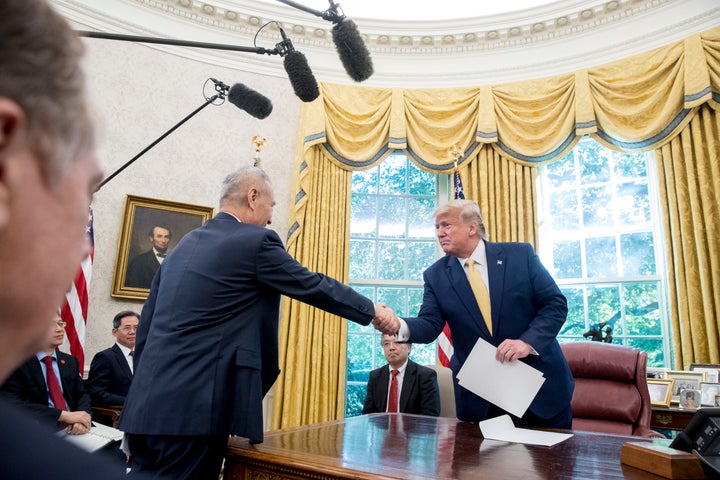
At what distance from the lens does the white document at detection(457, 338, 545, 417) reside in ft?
6.52

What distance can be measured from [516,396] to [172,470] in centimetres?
129

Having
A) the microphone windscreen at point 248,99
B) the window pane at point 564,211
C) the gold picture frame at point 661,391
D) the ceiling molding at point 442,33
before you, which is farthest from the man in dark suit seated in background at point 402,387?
the ceiling molding at point 442,33

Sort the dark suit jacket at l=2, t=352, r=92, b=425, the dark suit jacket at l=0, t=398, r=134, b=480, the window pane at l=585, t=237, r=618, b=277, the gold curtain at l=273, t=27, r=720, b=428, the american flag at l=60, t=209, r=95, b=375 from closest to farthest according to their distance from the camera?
the dark suit jacket at l=0, t=398, r=134, b=480, the dark suit jacket at l=2, t=352, r=92, b=425, the american flag at l=60, t=209, r=95, b=375, the gold curtain at l=273, t=27, r=720, b=428, the window pane at l=585, t=237, r=618, b=277

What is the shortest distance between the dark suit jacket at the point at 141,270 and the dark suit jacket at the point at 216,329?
3354 millimetres

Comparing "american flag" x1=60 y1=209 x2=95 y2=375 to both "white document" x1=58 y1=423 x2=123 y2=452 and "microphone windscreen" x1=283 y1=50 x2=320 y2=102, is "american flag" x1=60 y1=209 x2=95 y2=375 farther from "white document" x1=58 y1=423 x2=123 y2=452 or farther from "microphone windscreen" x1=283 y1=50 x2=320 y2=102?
"microphone windscreen" x1=283 y1=50 x2=320 y2=102

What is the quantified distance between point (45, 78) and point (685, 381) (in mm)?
4676

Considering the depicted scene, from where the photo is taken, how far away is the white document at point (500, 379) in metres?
1.99

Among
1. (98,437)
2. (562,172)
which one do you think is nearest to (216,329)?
(98,437)

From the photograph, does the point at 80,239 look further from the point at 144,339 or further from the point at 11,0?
the point at 144,339

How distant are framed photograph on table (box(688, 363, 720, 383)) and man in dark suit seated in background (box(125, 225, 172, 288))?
16.3ft

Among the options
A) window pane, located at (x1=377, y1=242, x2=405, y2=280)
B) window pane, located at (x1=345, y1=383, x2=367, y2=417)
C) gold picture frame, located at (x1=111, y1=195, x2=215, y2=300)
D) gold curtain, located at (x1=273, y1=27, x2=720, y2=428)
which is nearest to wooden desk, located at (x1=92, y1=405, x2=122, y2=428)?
gold picture frame, located at (x1=111, y1=195, x2=215, y2=300)

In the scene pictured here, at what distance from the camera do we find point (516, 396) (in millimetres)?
1996

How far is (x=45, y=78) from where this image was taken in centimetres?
35

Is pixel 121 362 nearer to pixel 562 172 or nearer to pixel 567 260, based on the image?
pixel 567 260
